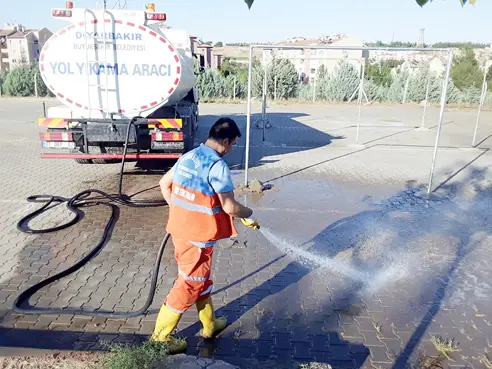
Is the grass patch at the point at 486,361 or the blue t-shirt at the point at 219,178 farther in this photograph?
the grass patch at the point at 486,361

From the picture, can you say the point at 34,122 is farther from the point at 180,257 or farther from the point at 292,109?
the point at 180,257

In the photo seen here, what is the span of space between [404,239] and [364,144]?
742 centimetres

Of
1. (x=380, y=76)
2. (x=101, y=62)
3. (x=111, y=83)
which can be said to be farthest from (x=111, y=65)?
(x=380, y=76)

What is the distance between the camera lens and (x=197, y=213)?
3020 millimetres

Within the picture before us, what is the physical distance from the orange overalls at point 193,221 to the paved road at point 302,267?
0.56 meters

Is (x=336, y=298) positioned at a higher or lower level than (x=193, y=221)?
lower

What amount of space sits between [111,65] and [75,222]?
2.68 meters

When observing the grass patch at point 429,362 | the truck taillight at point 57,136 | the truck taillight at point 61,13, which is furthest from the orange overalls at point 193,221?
the truck taillight at point 61,13

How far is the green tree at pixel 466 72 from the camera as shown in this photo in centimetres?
2880

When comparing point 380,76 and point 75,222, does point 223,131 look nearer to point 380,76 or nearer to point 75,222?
point 75,222

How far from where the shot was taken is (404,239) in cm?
569

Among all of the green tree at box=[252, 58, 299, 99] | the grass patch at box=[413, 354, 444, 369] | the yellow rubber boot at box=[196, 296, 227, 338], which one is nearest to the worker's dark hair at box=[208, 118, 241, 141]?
the yellow rubber boot at box=[196, 296, 227, 338]

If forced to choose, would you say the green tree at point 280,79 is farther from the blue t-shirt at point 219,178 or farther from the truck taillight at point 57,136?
the blue t-shirt at point 219,178

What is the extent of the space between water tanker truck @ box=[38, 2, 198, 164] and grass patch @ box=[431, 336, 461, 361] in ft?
16.8
